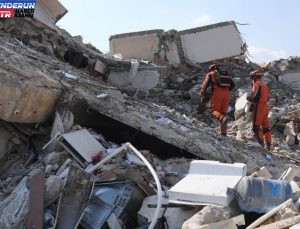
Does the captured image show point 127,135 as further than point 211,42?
No

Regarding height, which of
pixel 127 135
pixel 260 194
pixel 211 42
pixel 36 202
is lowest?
pixel 36 202

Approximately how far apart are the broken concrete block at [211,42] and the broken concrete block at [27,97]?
7041 mm

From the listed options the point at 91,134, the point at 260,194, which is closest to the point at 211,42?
the point at 91,134

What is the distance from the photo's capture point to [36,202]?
3.63 m

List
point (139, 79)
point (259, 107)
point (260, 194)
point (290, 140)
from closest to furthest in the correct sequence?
point (260, 194)
point (259, 107)
point (290, 140)
point (139, 79)

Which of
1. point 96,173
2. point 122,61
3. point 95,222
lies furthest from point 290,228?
point 122,61

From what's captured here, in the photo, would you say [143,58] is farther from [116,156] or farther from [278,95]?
[116,156]

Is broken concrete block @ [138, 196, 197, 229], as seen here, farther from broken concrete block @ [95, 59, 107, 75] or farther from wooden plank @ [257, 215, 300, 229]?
broken concrete block @ [95, 59, 107, 75]

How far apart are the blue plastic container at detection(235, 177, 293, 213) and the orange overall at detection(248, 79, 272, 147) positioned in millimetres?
3714

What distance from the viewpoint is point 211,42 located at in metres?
12.0

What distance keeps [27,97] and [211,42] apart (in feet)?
25.3

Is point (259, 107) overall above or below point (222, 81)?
below

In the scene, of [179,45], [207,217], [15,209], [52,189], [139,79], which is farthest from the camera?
[179,45]

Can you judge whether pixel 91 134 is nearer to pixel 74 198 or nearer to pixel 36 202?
pixel 74 198
